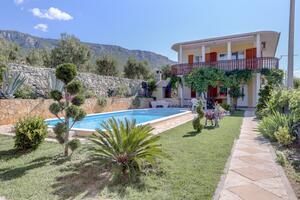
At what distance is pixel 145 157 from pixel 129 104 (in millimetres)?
15400

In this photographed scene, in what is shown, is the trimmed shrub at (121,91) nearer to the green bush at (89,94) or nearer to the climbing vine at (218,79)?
the green bush at (89,94)

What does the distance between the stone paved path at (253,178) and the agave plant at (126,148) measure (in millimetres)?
1370

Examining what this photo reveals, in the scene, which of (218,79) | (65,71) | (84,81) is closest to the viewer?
(65,71)

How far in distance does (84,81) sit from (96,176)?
13.9m

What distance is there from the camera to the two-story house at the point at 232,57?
1867 centimetres

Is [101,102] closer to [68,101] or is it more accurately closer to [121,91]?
[121,91]

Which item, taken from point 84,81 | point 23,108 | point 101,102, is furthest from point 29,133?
point 84,81

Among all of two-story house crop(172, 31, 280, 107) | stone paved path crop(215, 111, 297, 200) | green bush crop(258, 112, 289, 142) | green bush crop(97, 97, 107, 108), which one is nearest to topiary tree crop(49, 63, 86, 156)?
stone paved path crop(215, 111, 297, 200)

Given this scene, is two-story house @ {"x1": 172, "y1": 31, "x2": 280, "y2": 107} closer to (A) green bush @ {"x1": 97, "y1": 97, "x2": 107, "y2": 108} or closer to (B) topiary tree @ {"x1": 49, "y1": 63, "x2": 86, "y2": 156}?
(A) green bush @ {"x1": 97, "y1": 97, "x2": 107, "y2": 108}

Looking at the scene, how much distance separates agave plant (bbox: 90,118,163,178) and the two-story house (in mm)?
16071

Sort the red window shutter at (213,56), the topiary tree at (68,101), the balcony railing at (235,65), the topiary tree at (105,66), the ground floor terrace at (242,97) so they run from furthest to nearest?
1. the topiary tree at (105,66)
2. the red window shutter at (213,56)
3. the ground floor terrace at (242,97)
4. the balcony railing at (235,65)
5. the topiary tree at (68,101)

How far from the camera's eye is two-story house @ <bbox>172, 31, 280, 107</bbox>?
Answer: 1867 cm

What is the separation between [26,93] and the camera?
12.6 m

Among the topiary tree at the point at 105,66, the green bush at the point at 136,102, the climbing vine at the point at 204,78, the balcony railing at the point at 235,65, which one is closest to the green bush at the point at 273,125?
the climbing vine at the point at 204,78
